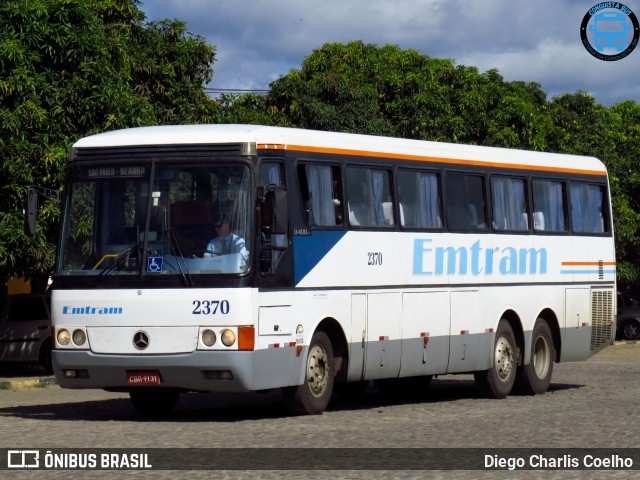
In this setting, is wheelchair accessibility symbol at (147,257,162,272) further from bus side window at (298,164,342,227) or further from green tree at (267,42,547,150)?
green tree at (267,42,547,150)

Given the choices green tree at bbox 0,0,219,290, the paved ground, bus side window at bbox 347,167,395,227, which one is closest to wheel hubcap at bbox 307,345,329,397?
the paved ground

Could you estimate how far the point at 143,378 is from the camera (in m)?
16.8

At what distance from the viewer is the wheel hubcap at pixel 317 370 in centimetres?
1781

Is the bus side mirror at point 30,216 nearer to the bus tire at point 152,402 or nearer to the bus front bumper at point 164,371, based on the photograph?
the bus front bumper at point 164,371

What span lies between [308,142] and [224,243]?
2.00 m

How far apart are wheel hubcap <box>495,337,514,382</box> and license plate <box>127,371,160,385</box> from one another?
21.7ft

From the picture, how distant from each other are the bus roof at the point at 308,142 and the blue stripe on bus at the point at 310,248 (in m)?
1.01

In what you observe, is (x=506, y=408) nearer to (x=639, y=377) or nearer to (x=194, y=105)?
(x=639, y=377)

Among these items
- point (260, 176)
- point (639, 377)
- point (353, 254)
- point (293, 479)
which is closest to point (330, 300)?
point (353, 254)

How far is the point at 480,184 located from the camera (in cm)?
2178

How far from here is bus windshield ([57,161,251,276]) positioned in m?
16.8

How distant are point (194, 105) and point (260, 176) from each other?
16574 millimetres

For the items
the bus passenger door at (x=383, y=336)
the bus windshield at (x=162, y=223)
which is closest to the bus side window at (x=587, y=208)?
the bus passenger door at (x=383, y=336)

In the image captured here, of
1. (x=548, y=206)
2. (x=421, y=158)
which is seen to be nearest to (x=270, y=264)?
(x=421, y=158)
